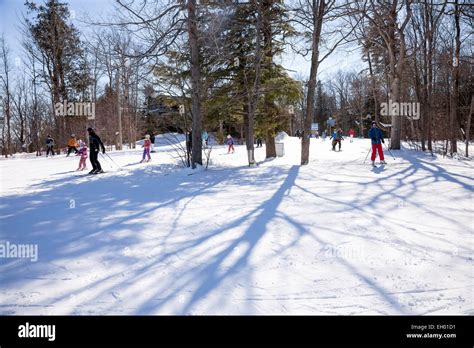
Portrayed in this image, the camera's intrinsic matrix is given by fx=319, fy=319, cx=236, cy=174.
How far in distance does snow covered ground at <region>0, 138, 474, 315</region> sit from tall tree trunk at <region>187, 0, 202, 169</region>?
4.47m

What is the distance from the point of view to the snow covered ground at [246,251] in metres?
3.27

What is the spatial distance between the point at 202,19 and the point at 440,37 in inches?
659

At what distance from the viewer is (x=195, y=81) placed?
12.4m

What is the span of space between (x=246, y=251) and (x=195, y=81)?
370 inches

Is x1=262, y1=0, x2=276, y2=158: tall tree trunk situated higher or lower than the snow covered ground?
higher

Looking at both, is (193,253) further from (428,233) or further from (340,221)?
(428,233)

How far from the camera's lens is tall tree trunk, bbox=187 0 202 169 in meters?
11.9

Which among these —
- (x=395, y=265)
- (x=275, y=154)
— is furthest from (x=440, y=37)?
(x=395, y=265)
